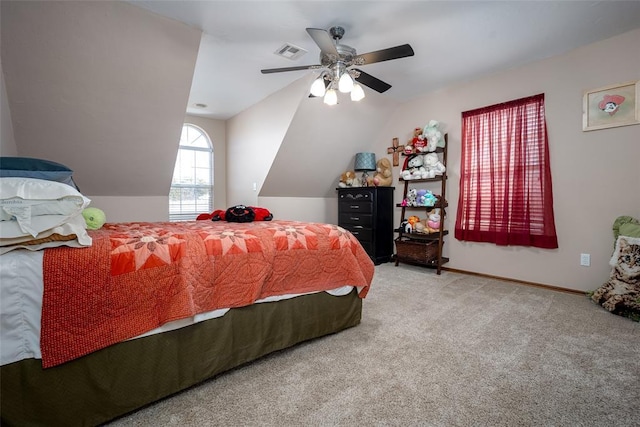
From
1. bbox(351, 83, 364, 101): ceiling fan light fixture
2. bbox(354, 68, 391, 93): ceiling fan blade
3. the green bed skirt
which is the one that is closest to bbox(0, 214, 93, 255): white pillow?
the green bed skirt

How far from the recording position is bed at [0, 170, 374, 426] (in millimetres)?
1038

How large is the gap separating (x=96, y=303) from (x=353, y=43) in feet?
8.93

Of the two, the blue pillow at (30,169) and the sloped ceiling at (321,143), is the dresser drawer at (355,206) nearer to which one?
the sloped ceiling at (321,143)

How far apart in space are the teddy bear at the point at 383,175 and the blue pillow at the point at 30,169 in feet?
11.9

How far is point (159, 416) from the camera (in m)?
1.25

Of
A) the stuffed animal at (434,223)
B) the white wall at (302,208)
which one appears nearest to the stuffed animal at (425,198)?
the stuffed animal at (434,223)

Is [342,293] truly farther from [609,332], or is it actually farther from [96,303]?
[609,332]

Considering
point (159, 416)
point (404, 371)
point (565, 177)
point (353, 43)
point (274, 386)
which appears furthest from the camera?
point (565, 177)

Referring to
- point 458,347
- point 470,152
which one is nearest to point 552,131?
point 470,152

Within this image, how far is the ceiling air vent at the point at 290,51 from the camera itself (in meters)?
2.70

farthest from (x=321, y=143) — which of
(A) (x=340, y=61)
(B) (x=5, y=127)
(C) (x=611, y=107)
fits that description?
(B) (x=5, y=127)

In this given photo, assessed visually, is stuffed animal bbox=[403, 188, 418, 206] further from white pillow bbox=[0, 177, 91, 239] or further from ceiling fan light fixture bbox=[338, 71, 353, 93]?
white pillow bbox=[0, 177, 91, 239]

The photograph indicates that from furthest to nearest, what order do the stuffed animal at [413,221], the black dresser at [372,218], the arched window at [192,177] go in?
the arched window at [192,177], the black dresser at [372,218], the stuffed animal at [413,221]

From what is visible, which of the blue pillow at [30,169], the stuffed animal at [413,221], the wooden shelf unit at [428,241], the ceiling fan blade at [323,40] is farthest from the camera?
the stuffed animal at [413,221]
